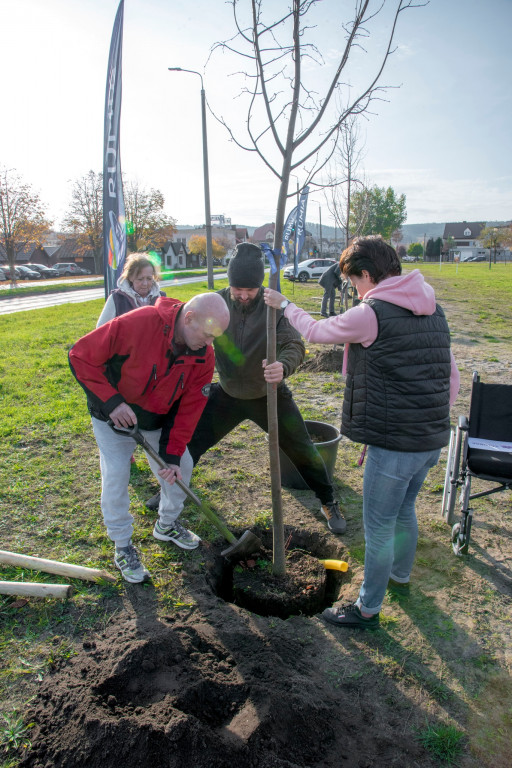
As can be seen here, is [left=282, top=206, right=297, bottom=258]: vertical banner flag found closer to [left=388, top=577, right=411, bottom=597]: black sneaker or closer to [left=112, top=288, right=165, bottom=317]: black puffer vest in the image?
[left=112, top=288, right=165, bottom=317]: black puffer vest

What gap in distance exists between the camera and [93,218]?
41500 millimetres

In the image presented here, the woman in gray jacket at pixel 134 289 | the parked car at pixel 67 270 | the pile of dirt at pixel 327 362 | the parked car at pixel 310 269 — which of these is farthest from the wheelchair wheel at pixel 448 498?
the parked car at pixel 67 270

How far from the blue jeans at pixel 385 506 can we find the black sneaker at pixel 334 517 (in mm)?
837

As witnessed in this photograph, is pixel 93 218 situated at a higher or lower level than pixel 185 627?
higher

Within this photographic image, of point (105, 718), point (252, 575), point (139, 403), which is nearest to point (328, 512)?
→ point (252, 575)

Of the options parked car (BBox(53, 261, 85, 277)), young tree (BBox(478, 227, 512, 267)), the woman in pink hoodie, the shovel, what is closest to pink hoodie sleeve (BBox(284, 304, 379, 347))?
the woman in pink hoodie

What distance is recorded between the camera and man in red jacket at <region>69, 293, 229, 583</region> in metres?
2.59

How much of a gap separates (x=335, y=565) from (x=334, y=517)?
1.51 feet

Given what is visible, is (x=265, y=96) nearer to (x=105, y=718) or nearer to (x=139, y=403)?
(x=139, y=403)

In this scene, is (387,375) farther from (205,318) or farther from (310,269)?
(310,269)

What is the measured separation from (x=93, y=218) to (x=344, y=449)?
139 feet

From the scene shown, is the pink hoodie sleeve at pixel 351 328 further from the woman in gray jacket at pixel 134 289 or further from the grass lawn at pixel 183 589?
the woman in gray jacket at pixel 134 289

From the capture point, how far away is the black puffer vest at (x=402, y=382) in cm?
216

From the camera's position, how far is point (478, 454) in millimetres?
3373
